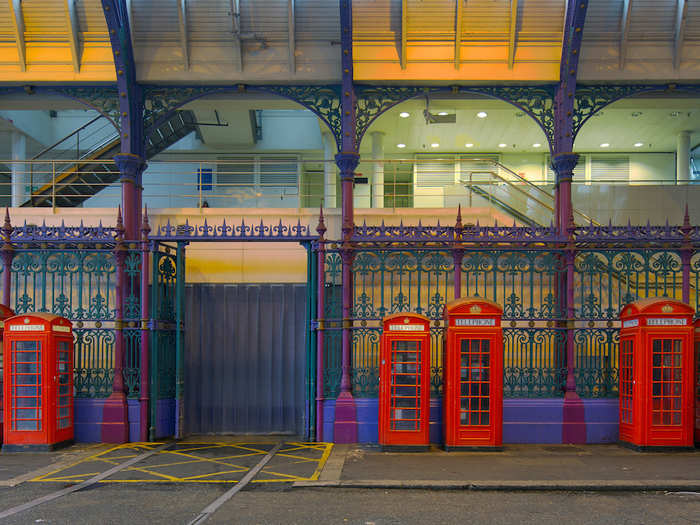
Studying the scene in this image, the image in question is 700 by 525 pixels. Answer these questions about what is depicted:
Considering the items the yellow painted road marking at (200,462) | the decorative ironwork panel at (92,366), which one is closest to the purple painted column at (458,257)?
the yellow painted road marking at (200,462)

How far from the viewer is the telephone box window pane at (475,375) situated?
11.8 metres

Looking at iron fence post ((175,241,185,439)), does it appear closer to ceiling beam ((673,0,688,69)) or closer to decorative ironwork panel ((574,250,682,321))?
decorative ironwork panel ((574,250,682,321))

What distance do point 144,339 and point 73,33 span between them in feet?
20.7

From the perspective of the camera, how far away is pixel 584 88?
14.0m

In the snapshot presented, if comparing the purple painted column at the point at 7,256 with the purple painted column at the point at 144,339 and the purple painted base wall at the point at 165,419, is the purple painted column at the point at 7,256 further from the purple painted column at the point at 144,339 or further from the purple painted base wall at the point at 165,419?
the purple painted base wall at the point at 165,419

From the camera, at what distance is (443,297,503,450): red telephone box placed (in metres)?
11.8

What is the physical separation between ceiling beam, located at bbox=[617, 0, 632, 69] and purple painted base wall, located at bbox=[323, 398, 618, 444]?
6696 millimetres

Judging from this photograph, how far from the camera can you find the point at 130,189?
46.1 feet

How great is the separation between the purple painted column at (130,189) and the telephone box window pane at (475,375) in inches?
275

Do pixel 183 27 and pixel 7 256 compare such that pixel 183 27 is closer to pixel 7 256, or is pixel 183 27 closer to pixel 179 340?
pixel 7 256

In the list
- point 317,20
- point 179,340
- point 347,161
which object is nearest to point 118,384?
point 179,340

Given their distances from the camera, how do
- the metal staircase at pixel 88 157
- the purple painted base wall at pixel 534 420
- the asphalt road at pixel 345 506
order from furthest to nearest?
the metal staircase at pixel 88 157 → the purple painted base wall at pixel 534 420 → the asphalt road at pixel 345 506

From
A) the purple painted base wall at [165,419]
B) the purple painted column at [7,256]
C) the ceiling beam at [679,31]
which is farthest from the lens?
the ceiling beam at [679,31]

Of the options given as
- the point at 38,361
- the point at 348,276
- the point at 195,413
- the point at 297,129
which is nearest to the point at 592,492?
the point at 348,276
